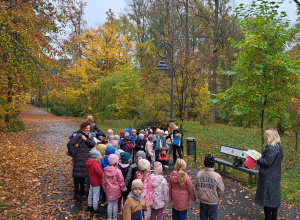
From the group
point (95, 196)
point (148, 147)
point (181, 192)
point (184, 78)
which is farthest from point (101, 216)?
→ point (184, 78)

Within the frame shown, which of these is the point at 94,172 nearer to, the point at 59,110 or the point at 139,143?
the point at 139,143

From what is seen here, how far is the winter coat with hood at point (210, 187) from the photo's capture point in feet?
13.8

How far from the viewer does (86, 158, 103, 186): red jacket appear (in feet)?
17.8

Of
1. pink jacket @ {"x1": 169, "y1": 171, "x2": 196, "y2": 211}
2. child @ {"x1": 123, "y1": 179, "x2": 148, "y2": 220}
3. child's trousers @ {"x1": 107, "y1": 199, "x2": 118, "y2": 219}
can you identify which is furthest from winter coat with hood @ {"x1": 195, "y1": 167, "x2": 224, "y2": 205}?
child's trousers @ {"x1": 107, "y1": 199, "x2": 118, "y2": 219}

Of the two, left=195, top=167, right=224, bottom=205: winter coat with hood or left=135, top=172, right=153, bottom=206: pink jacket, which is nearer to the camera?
left=195, top=167, right=224, bottom=205: winter coat with hood

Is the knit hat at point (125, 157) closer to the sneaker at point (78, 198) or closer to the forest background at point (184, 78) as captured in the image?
the sneaker at point (78, 198)

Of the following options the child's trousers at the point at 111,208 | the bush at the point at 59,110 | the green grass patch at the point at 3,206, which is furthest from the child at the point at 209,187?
the bush at the point at 59,110

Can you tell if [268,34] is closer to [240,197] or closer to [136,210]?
[240,197]

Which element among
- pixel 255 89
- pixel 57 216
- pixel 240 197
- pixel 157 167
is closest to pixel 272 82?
pixel 255 89

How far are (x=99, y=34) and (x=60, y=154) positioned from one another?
20772mm

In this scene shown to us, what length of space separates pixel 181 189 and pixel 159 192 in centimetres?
42

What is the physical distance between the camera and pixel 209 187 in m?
4.21

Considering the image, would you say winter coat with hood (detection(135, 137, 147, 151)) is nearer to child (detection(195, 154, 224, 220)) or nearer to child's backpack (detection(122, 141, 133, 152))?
child's backpack (detection(122, 141, 133, 152))

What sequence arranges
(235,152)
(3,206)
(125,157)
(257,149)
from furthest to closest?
(257,149), (235,152), (3,206), (125,157)
